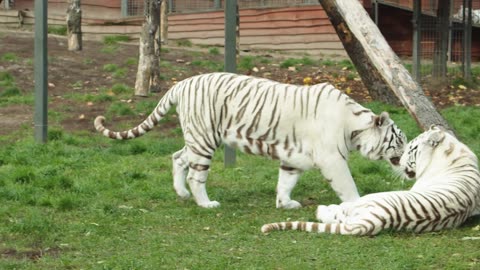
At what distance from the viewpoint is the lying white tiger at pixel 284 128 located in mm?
7473

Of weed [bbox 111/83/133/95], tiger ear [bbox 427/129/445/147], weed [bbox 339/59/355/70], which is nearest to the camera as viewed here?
tiger ear [bbox 427/129/445/147]

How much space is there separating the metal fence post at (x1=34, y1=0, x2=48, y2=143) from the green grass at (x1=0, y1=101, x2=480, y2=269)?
0.80ft

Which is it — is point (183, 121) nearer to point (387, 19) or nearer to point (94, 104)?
point (94, 104)

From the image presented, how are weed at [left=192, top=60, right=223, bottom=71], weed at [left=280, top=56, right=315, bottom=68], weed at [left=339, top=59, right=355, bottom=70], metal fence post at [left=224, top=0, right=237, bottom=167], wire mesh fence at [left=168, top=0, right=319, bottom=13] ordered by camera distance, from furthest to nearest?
wire mesh fence at [left=168, top=0, right=319, bottom=13] < weed at [left=339, top=59, right=355, bottom=70] < weed at [left=280, top=56, right=315, bottom=68] < weed at [left=192, top=60, right=223, bottom=71] < metal fence post at [left=224, top=0, right=237, bottom=167]

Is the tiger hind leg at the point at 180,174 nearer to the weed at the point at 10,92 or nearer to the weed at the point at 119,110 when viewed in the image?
the weed at the point at 119,110

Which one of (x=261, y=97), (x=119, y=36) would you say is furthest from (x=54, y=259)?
(x=119, y=36)

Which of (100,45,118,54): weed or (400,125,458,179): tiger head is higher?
(100,45,118,54): weed

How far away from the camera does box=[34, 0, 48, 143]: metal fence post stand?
10.9m

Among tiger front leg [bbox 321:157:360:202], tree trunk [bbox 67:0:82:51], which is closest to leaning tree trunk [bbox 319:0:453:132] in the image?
tiger front leg [bbox 321:157:360:202]

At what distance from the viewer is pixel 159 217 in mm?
7324

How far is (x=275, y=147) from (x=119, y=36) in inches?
620

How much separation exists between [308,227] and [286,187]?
4.38 feet

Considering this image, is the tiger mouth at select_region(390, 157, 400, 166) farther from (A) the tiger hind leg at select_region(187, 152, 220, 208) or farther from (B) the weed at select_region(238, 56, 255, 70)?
(B) the weed at select_region(238, 56, 255, 70)


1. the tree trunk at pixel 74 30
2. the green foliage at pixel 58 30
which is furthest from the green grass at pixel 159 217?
the green foliage at pixel 58 30
